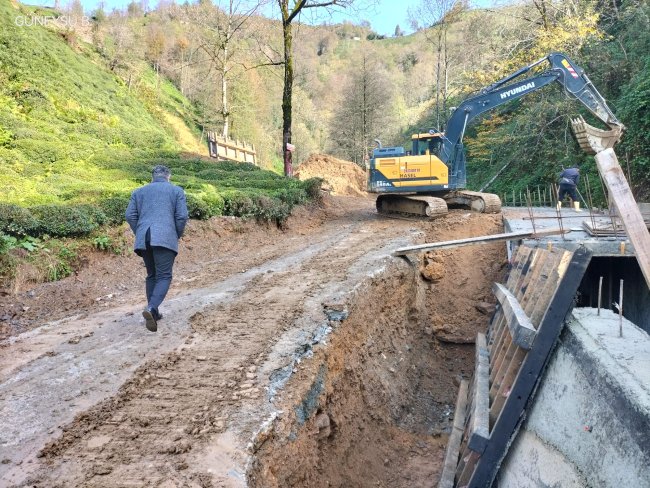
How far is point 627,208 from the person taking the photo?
3223mm

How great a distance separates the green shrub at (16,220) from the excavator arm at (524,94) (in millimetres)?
10016

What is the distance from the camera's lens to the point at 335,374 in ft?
16.8

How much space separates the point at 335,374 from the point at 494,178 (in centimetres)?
1761

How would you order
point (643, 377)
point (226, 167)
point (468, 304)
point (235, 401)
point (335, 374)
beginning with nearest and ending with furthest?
point (643, 377), point (235, 401), point (335, 374), point (468, 304), point (226, 167)

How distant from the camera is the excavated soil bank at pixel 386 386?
3.99 meters

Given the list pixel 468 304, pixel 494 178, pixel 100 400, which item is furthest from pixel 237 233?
pixel 494 178

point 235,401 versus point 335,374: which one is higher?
point 235,401

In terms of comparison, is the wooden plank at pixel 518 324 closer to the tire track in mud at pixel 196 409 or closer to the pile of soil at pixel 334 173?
the tire track in mud at pixel 196 409

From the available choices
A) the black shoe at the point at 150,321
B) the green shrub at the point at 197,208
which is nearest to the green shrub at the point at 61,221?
the green shrub at the point at 197,208

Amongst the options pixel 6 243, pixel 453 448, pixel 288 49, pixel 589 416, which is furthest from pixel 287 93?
pixel 589 416

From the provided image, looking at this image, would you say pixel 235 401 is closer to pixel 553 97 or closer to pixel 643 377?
pixel 643 377

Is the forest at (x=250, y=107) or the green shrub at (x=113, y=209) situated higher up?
the forest at (x=250, y=107)

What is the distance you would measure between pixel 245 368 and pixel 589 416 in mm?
2696

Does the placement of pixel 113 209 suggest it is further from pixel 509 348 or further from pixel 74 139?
pixel 74 139
